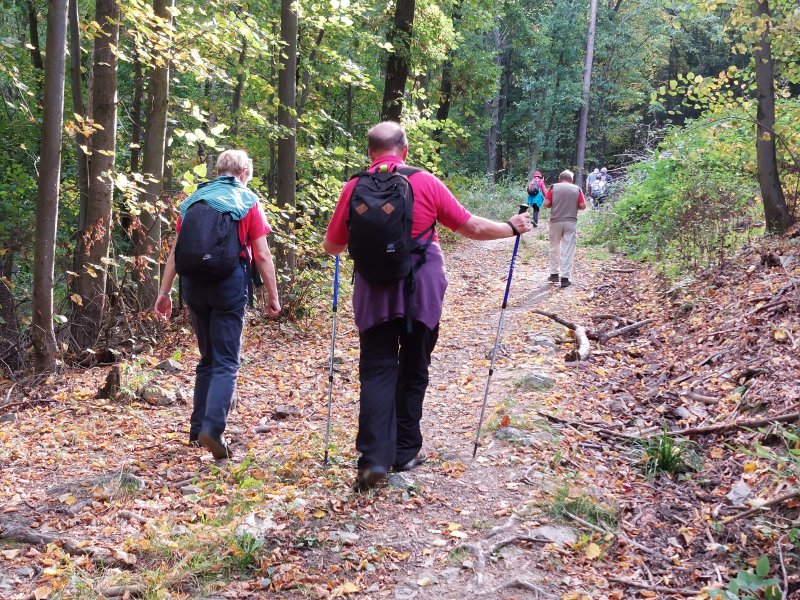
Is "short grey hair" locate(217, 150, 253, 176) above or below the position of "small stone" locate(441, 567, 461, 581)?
above

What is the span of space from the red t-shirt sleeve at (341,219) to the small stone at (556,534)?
216 centimetres

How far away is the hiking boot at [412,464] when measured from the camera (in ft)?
15.1

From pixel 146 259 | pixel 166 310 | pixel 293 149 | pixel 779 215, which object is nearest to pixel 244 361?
pixel 146 259

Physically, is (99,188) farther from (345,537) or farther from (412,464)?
(345,537)

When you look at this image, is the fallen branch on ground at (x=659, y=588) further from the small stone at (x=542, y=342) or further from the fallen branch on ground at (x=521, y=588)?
the small stone at (x=542, y=342)

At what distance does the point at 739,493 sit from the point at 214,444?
3.47 metres

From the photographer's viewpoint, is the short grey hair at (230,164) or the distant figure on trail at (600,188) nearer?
the short grey hair at (230,164)

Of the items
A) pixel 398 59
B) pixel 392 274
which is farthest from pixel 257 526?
pixel 398 59

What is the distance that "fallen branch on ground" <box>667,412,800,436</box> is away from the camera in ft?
14.7

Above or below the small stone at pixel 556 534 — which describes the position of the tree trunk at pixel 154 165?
above

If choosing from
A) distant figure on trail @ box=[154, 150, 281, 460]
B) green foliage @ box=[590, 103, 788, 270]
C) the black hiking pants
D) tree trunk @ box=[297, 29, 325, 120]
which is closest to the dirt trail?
the black hiking pants

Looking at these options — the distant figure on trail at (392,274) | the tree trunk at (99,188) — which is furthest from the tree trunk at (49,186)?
the distant figure on trail at (392,274)

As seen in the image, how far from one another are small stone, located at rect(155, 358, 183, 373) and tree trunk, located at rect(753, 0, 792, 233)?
8.24 meters

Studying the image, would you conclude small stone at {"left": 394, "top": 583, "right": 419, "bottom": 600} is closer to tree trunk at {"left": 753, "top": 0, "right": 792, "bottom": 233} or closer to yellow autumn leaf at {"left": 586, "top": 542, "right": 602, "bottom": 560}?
yellow autumn leaf at {"left": 586, "top": 542, "right": 602, "bottom": 560}
